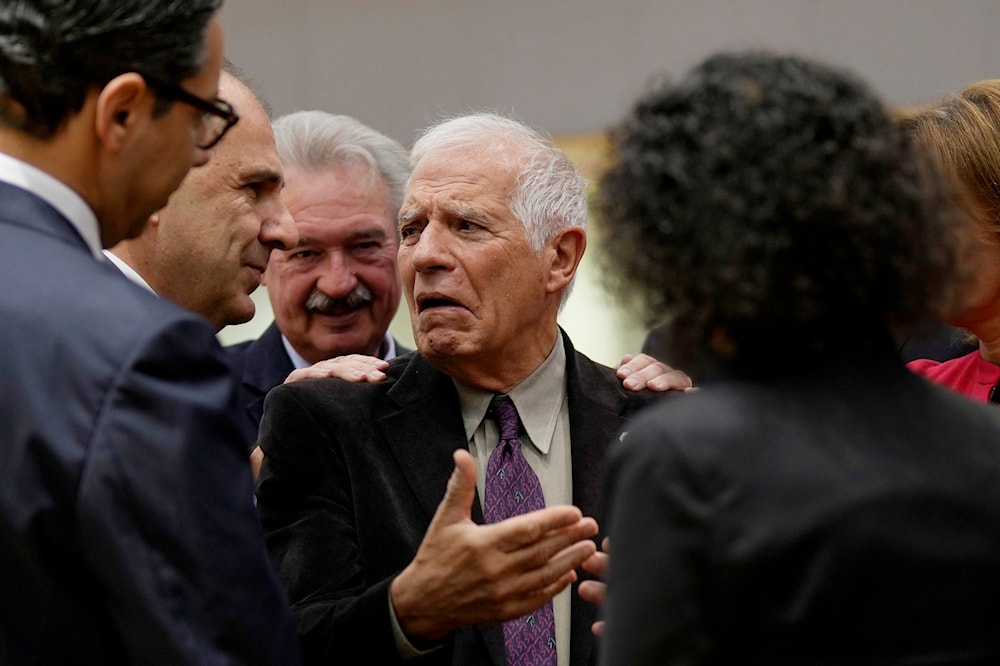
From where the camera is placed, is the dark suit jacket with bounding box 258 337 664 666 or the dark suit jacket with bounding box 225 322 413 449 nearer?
the dark suit jacket with bounding box 258 337 664 666

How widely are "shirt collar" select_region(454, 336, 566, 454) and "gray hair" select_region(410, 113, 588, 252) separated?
0.30 meters

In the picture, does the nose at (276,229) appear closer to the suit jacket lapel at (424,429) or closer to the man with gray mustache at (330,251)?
the suit jacket lapel at (424,429)

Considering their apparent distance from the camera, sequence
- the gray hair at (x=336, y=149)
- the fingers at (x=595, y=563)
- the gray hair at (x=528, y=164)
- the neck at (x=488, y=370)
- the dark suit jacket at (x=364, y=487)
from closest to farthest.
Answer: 1. the fingers at (x=595, y=563)
2. the dark suit jacket at (x=364, y=487)
3. the neck at (x=488, y=370)
4. the gray hair at (x=528, y=164)
5. the gray hair at (x=336, y=149)

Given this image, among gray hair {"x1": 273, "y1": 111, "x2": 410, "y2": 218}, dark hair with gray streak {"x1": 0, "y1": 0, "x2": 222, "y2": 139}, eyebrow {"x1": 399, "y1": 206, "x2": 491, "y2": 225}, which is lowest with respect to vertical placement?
gray hair {"x1": 273, "y1": 111, "x2": 410, "y2": 218}

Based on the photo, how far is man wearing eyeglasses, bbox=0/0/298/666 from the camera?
1.50 metres

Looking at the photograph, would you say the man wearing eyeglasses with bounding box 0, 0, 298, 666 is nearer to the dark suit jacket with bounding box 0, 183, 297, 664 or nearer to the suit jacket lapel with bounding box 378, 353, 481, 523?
the dark suit jacket with bounding box 0, 183, 297, 664

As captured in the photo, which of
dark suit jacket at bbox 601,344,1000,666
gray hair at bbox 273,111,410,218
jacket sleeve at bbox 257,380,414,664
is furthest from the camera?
gray hair at bbox 273,111,410,218

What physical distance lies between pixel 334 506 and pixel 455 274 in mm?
616

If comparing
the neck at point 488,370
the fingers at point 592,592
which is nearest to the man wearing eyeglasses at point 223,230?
the neck at point 488,370

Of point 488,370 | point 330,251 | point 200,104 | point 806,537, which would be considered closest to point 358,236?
point 330,251

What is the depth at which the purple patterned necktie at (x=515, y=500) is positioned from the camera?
7.94 feet

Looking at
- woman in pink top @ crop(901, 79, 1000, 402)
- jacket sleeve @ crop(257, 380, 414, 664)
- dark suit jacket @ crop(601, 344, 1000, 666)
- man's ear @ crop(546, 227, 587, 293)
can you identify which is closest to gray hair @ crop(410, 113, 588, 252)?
man's ear @ crop(546, 227, 587, 293)

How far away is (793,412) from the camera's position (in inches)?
54.0

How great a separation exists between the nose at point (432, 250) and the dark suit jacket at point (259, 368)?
0.97 m
